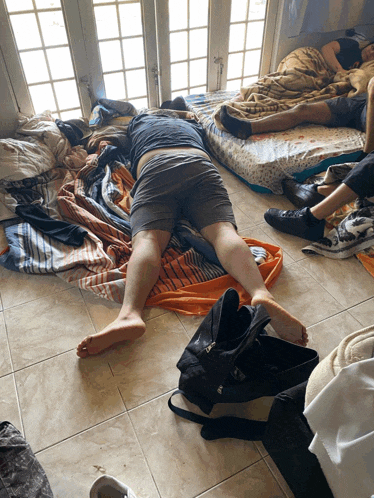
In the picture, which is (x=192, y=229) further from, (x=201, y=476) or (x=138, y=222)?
(x=201, y=476)

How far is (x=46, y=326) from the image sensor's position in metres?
1.38

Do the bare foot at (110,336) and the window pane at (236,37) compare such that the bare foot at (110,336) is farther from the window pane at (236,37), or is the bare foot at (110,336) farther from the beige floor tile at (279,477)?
the window pane at (236,37)

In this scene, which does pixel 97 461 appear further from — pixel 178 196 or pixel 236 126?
pixel 236 126

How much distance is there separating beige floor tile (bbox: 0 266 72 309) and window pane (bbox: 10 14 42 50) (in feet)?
4.73

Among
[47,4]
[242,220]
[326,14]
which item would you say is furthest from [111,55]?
[326,14]

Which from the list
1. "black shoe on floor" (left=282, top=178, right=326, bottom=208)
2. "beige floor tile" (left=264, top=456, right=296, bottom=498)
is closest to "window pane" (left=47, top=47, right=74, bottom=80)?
"black shoe on floor" (left=282, top=178, right=326, bottom=208)

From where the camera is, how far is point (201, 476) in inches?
39.3

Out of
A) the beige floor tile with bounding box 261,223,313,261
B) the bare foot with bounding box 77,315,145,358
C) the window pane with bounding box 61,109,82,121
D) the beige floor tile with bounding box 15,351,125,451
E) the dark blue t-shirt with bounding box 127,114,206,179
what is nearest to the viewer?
the beige floor tile with bounding box 15,351,125,451

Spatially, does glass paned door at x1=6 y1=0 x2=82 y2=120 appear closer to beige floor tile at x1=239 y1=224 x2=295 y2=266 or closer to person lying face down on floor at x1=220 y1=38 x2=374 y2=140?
person lying face down on floor at x1=220 y1=38 x2=374 y2=140

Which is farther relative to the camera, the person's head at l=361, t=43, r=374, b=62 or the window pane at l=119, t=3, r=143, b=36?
the person's head at l=361, t=43, r=374, b=62

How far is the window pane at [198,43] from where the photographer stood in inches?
101

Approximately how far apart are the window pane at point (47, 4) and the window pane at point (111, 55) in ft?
1.07

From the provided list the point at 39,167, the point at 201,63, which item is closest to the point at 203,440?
the point at 39,167

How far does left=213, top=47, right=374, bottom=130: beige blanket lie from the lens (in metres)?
2.33
